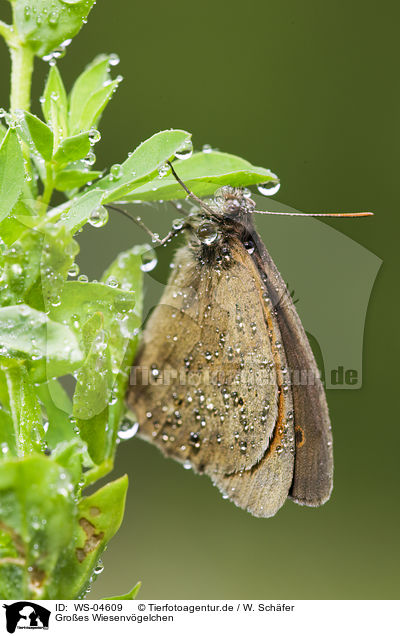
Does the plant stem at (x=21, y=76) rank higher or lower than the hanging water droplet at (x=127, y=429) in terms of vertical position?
higher

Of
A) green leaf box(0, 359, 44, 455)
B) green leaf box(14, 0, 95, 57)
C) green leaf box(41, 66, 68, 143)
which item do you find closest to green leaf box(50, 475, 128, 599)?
green leaf box(0, 359, 44, 455)

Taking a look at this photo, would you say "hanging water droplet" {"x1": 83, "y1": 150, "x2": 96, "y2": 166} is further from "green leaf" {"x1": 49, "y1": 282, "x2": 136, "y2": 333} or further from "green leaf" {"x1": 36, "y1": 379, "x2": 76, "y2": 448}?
"green leaf" {"x1": 36, "y1": 379, "x2": 76, "y2": 448}

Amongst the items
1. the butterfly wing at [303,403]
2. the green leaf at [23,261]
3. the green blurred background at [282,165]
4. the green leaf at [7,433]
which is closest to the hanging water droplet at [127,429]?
the green leaf at [7,433]

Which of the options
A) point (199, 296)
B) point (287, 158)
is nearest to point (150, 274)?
point (199, 296)

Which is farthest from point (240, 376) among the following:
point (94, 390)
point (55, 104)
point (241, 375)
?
point (55, 104)

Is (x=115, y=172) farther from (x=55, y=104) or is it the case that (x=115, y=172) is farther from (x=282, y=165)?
(x=282, y=165)

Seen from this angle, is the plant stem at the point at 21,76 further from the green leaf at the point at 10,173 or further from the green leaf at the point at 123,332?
the green leaf at the point at 123,332

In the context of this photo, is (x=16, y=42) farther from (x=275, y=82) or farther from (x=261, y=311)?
(x=275, y=82)
